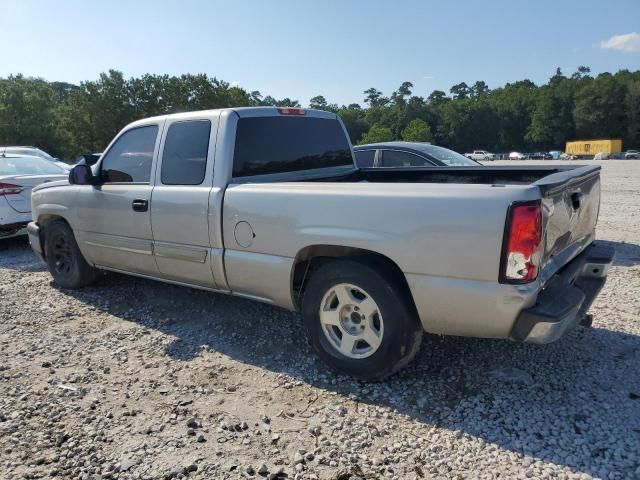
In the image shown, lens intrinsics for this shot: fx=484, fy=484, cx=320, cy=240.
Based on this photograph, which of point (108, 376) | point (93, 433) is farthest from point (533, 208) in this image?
point (108, 376)

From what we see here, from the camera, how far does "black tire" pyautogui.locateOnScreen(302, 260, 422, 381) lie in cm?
315

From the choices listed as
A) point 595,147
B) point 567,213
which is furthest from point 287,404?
point 595,147

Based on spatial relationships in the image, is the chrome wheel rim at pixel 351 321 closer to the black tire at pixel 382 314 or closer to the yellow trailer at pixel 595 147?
the black tire at pixel 382 314

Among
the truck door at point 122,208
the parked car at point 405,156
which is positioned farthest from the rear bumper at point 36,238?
the parked car at point 405,156

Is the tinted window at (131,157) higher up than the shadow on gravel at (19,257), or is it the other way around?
the tinted window at (131,157)

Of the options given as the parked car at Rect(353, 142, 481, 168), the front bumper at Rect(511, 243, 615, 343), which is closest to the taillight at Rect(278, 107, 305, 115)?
the front bumper at Rect(511, 243, 615, 343)

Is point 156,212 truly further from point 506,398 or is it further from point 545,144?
point 545,144

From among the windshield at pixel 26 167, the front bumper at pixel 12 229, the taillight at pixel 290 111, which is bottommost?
the front bumper at pixel 12 229

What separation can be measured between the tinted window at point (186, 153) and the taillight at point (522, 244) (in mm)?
2524

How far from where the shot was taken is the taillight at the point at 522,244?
2.61m

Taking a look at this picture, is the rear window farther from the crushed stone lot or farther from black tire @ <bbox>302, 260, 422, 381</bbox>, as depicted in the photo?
the crushed stone lot

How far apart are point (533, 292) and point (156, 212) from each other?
3.18m

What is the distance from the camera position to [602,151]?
262 ft

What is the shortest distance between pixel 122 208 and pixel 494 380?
364 cm
